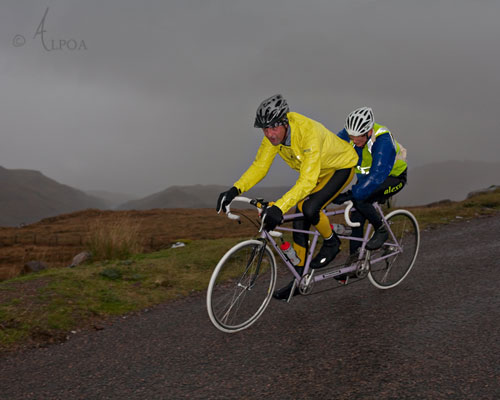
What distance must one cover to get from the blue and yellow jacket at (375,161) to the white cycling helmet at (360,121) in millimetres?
238

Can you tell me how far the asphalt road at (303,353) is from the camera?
345cm

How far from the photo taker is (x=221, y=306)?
187 inches

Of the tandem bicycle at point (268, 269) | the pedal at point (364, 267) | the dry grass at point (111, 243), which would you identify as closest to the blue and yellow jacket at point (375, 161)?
the tandem bicycle at point (268, 269)

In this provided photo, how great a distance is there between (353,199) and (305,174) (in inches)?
47.4

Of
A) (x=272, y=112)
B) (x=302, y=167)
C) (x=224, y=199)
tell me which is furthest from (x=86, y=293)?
(x=272, y=112)

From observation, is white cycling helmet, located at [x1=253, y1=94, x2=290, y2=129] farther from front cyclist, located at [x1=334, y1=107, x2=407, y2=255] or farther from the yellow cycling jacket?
front cyclist, located at [x1=334, y1=107, x2=407, y2=255]

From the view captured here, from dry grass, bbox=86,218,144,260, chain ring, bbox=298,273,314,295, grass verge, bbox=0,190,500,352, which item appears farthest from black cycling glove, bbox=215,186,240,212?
dry grass, bbox=86,218,144,260

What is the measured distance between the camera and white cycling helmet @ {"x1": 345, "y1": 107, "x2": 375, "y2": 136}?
498cm

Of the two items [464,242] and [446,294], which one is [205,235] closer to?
[464,242]

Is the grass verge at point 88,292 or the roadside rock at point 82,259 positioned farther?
the roadside rock at point 82,259

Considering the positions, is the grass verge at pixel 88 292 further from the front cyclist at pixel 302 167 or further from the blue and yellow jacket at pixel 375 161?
the blue and yellow jacket at pixel 375 161

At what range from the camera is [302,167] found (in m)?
4.54

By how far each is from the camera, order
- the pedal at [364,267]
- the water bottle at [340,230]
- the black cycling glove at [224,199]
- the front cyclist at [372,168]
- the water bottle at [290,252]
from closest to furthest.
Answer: the black cycling glove at [224,199] → the water bottle at [290,252] → the front cyclist at [372,168] → the water bottle at [340,230] → the pedal at [364,267]

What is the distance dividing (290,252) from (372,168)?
136cm
